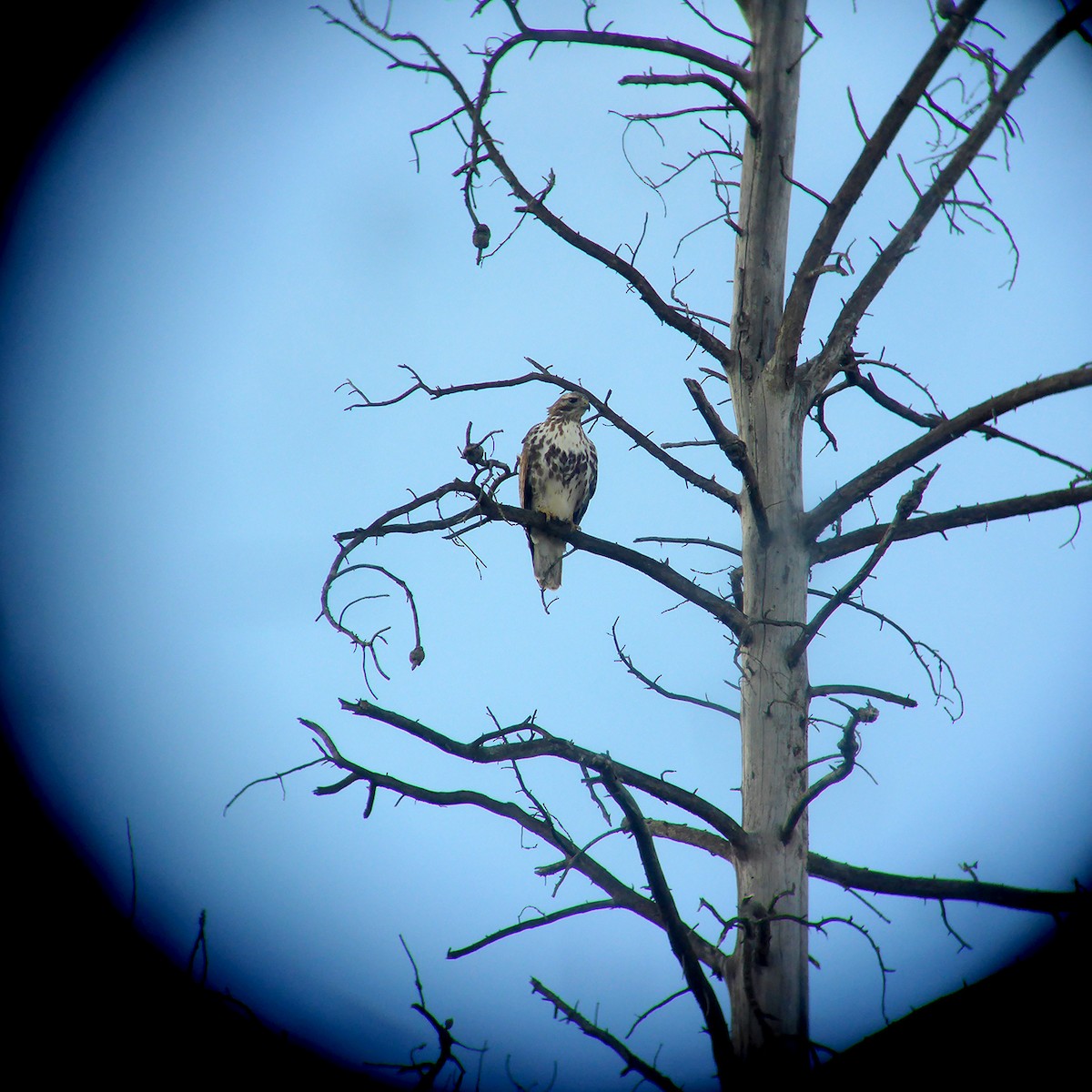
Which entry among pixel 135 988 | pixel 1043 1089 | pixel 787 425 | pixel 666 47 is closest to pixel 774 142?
pixel 666 47

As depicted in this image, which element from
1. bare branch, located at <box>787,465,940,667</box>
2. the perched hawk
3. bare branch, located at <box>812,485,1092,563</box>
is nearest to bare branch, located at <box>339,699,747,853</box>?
bare branch, located at <box>787,465,940,667</box>

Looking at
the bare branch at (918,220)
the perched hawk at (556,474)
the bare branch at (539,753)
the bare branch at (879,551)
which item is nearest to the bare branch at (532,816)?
the bare branch at (539,753)

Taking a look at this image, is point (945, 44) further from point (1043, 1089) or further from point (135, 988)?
point (135, 988)

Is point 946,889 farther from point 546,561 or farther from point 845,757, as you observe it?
point 546,561

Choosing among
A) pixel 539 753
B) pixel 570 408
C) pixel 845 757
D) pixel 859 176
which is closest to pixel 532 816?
pixel 539 753

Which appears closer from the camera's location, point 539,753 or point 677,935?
point 677,935
